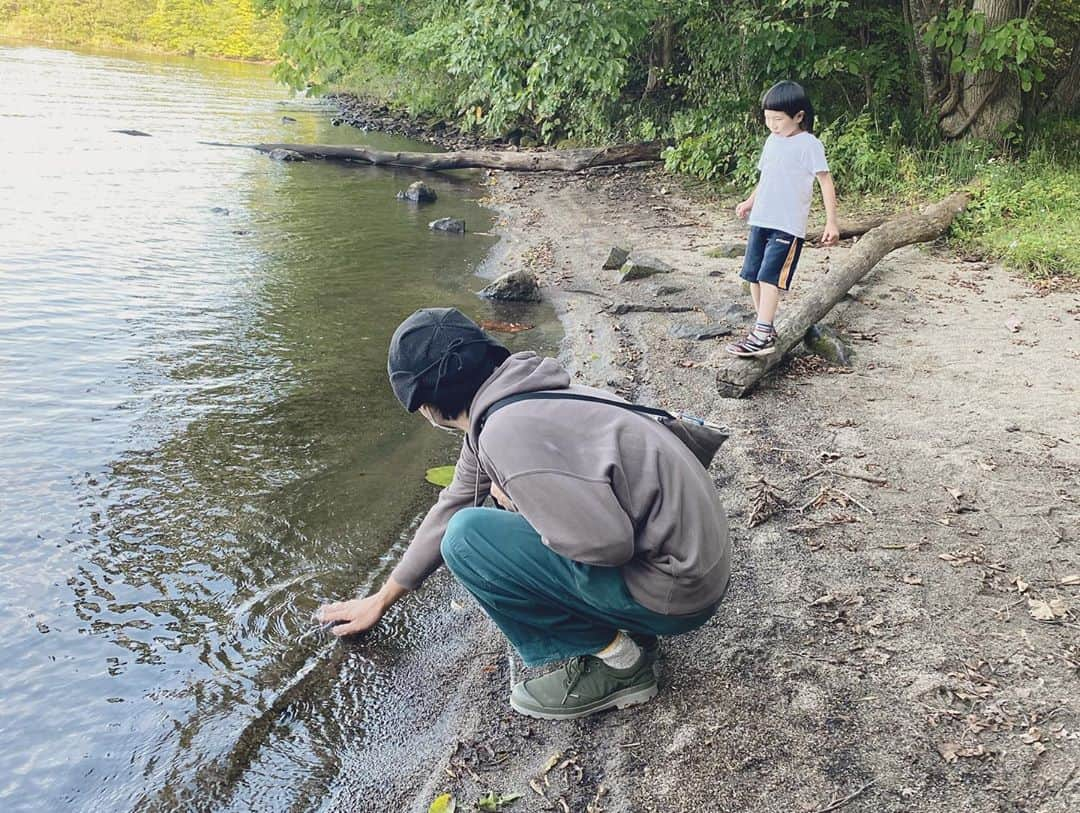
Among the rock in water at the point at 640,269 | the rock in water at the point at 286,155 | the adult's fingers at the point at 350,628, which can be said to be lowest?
the rock in water at the point at 286,155

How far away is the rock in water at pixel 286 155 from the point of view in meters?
17.1

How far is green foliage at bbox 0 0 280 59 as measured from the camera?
4919cm

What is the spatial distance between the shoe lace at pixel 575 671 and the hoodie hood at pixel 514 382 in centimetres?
85

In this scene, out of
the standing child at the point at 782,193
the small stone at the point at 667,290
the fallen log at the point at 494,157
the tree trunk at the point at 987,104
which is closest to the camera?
the standing child at the point at 782,193

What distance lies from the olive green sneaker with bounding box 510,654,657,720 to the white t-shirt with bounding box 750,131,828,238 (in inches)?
144

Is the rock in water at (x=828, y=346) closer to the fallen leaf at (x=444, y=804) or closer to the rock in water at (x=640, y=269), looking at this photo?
the rock in water at (x=640, y=269)

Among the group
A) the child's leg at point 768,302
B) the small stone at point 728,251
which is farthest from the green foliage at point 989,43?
the child's leg at point 768,302

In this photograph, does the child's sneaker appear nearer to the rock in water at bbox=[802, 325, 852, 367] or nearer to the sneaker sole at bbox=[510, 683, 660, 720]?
the rock in water at bbox=[802, 325, 852, 367]

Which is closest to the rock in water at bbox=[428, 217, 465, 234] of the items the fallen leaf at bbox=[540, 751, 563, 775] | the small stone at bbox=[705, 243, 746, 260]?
the small stone at bbox=[705, 243, 746, 260]

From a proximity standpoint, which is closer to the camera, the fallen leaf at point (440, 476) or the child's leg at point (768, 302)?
the fallen leaf at point (440, 476)

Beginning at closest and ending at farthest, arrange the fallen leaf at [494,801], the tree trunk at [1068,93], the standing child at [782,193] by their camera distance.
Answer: the fallen leaf at [494,801] → the standing child at [782,193] → the tree trunk at [1068,93]

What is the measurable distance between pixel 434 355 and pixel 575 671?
1146 millimetres

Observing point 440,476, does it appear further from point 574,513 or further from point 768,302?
point 574,513

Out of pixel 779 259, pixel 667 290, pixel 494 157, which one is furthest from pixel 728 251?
pixel 494 157
